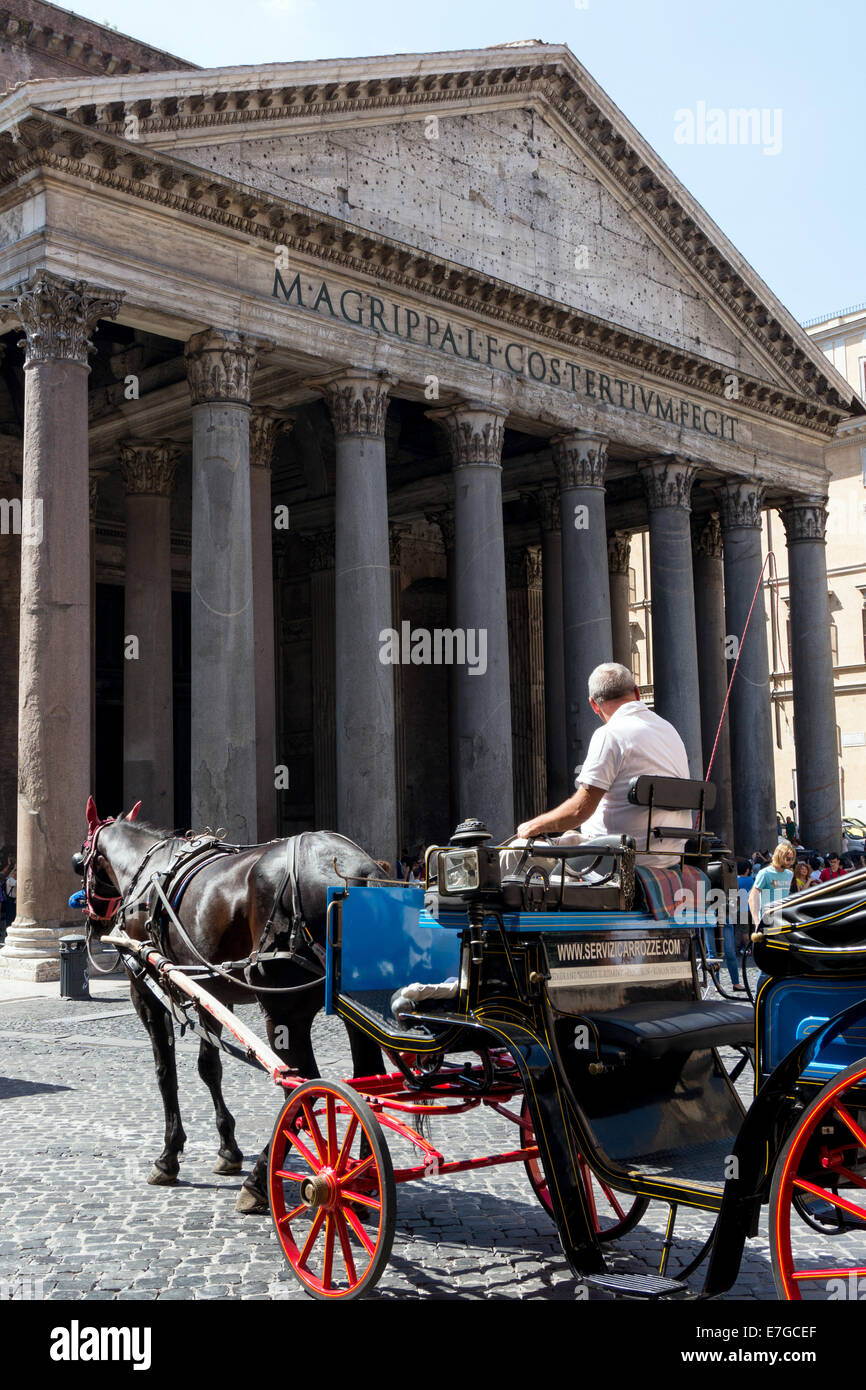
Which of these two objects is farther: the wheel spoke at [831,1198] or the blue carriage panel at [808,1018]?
the blue carriage panel at [808,1018]

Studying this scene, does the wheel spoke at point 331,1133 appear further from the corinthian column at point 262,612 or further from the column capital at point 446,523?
the column capital at point 446,523

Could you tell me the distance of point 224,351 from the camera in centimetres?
1667

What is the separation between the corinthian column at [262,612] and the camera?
19.4m

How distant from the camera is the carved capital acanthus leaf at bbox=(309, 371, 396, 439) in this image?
18375 mm

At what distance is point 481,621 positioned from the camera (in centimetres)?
1962

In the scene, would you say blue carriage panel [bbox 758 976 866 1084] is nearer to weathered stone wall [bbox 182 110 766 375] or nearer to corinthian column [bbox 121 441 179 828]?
weathered stone wall [bbox 182 110 766 375]

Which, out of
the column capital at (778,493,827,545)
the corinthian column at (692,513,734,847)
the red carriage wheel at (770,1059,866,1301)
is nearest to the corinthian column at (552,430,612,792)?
the corinthian column at (692,513,734,847)

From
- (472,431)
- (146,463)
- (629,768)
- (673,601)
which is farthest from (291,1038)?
(673,601)

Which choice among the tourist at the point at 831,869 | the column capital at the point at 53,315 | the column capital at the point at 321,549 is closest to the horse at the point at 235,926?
the column capital at the point at 53,315

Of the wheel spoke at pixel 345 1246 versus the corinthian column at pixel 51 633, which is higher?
the corinthian column at pixel 51 633

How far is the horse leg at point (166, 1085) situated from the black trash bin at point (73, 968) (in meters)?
6.84

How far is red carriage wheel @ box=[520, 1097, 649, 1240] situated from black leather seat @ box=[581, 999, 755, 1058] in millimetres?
422

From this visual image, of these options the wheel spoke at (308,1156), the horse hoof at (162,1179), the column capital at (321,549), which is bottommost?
the horse hoof at (162,1179)
